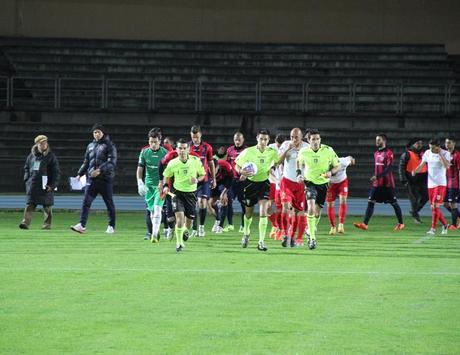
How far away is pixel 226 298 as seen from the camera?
489 inches

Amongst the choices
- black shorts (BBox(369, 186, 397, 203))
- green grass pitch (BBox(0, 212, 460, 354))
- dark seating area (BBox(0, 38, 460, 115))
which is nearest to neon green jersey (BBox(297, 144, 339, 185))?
green grass pitch (BBox(0, 212, 460, 354))

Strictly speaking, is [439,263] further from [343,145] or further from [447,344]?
[343,145]

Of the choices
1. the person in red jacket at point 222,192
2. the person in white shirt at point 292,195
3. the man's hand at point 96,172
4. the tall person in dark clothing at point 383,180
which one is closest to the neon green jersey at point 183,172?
the person in white shirt at point 292,195

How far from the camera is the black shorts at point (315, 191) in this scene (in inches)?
767

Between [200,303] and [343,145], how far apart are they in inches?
1049

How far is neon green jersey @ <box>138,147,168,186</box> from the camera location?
829 inches

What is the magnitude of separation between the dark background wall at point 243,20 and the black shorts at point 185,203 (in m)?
25.1

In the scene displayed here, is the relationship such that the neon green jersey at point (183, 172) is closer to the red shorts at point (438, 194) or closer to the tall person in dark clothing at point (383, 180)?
the red shorts at point (438, 194)

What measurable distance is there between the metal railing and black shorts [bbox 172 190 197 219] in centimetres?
2021

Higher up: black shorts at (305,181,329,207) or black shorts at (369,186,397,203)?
black shorts at (305,181,329,207)

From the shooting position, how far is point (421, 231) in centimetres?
2477

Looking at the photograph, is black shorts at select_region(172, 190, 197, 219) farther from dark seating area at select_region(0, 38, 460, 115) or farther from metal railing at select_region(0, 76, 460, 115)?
metal railing at select_region(0, 76, 460, 115)

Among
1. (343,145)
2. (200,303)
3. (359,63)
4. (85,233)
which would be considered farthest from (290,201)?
(359,63)

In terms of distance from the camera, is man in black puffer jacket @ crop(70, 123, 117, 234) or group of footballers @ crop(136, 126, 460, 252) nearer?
group of footballers @ crop(136, 126, 460, 252)
